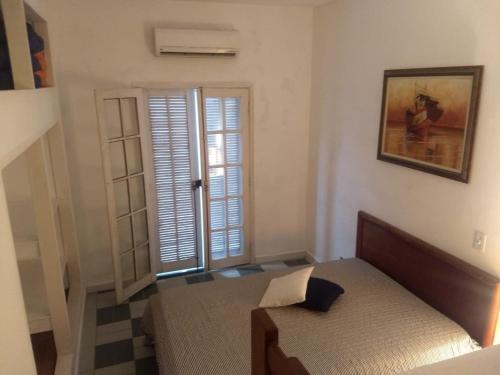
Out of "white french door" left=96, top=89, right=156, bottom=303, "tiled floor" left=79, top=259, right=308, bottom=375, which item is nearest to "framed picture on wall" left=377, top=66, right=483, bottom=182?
"white french door" left=96, top=89, right=156, bottom=303

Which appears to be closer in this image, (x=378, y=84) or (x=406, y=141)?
(x=406, y=141)

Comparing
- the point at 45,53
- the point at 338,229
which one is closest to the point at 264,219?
the point at 338,229

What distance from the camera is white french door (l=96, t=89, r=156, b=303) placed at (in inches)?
126

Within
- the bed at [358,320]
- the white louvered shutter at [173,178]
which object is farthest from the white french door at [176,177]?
the bed at [358,320]

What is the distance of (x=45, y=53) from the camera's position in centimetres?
289

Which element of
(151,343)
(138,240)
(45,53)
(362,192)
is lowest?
(151,343)

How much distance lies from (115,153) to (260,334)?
284 cm

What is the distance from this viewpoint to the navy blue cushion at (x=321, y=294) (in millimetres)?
2420

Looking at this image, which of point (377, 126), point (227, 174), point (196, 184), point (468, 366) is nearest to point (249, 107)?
point (227, 174)

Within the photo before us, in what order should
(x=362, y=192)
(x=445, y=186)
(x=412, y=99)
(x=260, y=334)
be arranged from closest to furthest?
1. (x=260, y=334)
2. (x=445, y=186)
3. (x=412, y=99)
4. (x=362, y=192)

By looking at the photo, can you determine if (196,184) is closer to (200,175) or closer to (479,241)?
(200,175)

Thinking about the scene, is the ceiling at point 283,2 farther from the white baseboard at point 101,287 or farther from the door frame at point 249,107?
the white baseboard at point 101,287

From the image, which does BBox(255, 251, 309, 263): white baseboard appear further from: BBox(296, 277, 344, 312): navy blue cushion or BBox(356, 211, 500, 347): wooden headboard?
BBox(296, 277, 344, 312): navy blue cushion

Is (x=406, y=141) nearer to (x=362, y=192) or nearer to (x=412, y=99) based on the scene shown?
(x=412, y=99)
